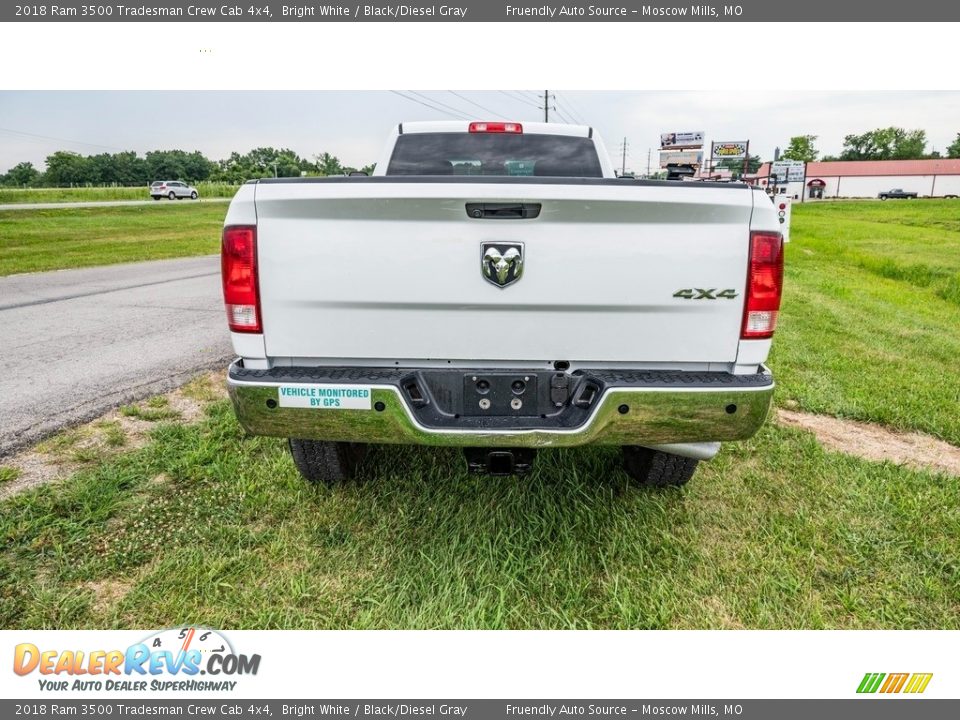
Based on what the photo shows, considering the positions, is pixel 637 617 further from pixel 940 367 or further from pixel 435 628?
pixel 940 367

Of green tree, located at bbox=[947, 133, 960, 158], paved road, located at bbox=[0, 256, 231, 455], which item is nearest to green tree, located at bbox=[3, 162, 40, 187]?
paved road, located at bbox=[0, 256, 231, 455]

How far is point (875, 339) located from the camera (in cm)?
702

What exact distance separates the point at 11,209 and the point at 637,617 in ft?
100

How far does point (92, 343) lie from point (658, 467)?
5.63 m

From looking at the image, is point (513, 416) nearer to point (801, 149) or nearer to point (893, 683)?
point (893, 683)

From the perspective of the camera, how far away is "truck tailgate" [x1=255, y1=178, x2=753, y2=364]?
230 cm

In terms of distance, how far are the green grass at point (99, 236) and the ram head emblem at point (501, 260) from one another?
11.8 m

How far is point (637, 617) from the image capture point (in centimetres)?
240

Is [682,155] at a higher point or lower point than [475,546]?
higher

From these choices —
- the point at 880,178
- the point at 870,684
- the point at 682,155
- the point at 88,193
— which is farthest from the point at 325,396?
the point at 880,178

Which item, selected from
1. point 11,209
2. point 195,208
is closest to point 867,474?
point 11,209

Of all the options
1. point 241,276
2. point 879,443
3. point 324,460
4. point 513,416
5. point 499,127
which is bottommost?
point 879,443

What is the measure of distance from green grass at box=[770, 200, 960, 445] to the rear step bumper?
276cm

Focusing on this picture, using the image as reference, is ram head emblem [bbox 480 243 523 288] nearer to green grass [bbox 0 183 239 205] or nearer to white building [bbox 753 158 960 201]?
green grass [bbox 0 183 239 205]
